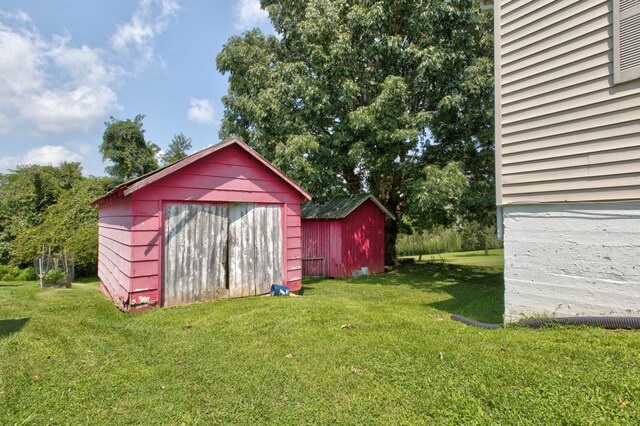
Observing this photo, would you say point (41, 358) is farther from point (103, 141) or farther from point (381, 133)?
point (103, 141)

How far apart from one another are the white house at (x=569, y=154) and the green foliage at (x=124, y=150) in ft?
84.2

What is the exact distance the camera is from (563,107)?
4.57m

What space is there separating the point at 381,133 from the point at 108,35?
33.5 ft

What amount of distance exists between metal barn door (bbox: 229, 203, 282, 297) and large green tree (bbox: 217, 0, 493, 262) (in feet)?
13.4

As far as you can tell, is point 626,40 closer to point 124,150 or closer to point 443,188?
point 443,188

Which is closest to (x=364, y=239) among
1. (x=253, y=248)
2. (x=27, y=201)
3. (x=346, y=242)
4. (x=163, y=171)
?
(x=346, y=242)

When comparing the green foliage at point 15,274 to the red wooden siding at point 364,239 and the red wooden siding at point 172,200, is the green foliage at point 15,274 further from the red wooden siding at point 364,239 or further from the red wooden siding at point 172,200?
the red wooden siding at point 364,239

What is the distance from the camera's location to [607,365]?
9.96ft

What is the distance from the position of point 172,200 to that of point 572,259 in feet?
22.1

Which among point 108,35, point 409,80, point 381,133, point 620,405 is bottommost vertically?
point 620,405

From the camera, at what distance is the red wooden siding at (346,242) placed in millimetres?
13617

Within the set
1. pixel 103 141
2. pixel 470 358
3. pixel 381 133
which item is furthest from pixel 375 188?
pixel 103 141

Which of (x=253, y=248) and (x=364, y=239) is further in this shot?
(x=364, y=239)

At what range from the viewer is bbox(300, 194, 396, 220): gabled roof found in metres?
13.6
